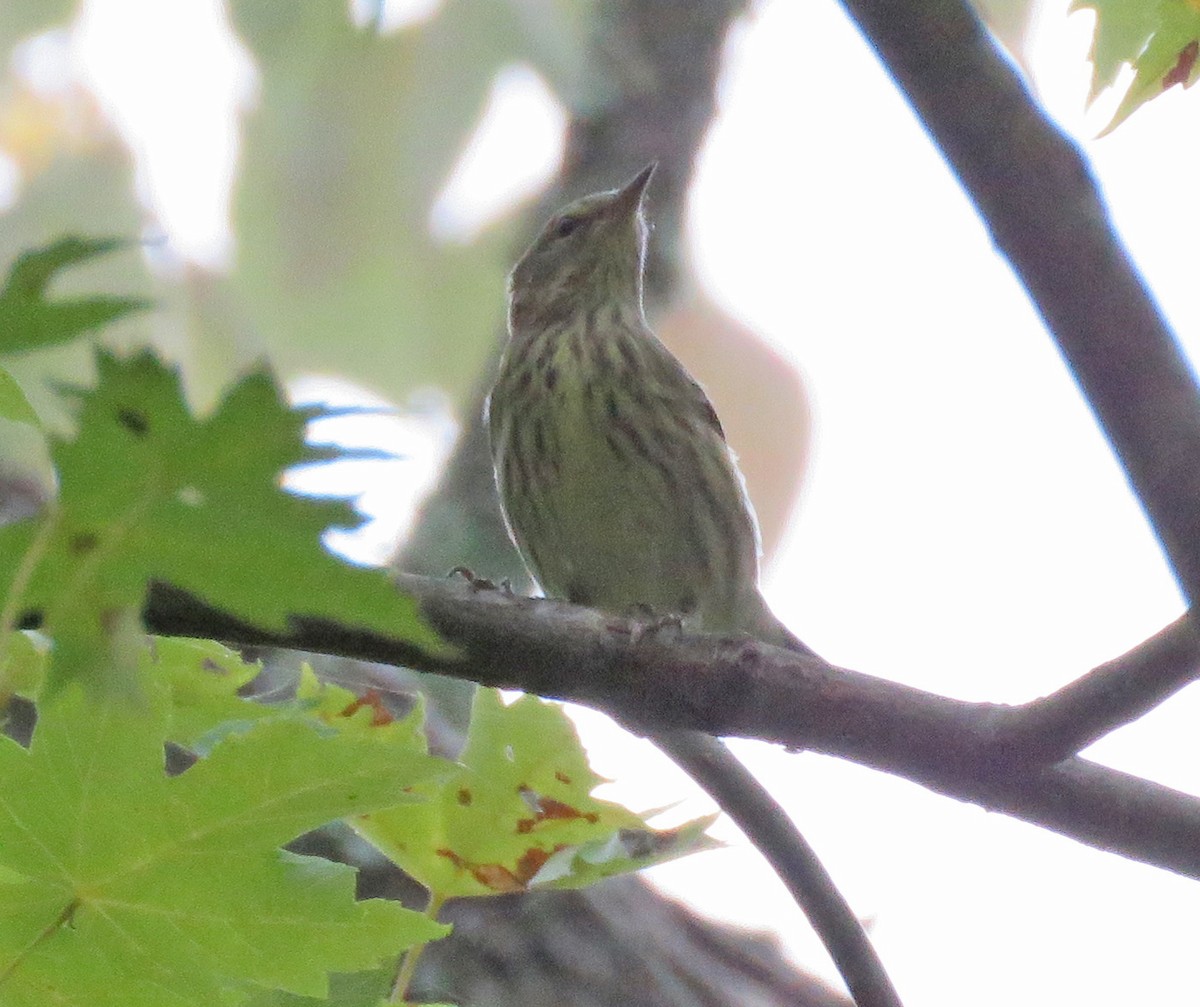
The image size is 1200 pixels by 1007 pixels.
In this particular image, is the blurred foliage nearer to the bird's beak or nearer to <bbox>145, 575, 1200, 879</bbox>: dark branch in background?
<bbox>145, 575, 1200, 879</bbox>: dark branch in background

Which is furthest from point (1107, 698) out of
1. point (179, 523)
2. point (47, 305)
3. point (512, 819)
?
point (47, 305)

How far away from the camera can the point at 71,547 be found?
122cm

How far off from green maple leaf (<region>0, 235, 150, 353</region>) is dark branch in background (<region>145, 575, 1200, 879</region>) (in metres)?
1.08

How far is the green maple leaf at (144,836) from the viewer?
1.81 m

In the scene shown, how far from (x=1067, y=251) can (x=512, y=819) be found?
126 centimetres

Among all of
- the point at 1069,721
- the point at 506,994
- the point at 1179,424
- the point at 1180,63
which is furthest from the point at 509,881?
the point at 506,994

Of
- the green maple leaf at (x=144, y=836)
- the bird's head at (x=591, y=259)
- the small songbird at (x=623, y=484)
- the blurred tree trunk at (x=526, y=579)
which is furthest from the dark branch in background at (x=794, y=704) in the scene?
the bird's head at (x=591, y=259)

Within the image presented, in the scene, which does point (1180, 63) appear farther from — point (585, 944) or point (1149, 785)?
point (585, 944)

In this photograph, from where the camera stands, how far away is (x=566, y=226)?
669 cm

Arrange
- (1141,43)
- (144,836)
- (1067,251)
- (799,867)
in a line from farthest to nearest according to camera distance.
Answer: (799,867) < (1141,43) < (144,836) < (1067,251)

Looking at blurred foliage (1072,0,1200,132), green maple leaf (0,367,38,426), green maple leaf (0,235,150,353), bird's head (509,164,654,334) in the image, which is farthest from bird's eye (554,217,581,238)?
green maple leaf (0,235,150,353)

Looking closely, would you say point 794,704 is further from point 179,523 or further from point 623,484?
point 623,484

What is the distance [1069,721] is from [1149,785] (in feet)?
0.97

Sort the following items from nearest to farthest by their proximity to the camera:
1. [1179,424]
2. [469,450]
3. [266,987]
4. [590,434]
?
[1179,424] < [266,987] < [590,434] < [469,450]
